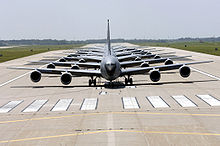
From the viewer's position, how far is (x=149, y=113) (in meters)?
19.1

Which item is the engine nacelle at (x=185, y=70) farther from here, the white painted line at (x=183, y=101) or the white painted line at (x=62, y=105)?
the white painted line at (x=62, y=105)

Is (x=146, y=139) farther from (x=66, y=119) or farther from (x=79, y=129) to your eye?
(x=66, y=119)

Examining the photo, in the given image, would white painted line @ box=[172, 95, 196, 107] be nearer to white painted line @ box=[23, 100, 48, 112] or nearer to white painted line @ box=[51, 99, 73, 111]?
white painted line @ box=[51, 99, 73, 111]

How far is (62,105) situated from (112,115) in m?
5.52

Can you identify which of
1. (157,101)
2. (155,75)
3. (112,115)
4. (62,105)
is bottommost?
(62,105)

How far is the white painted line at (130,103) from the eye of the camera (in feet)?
68.8

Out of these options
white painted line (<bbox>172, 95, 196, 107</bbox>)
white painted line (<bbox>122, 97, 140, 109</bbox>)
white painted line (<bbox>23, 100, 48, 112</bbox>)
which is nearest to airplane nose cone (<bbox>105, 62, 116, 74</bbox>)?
white painted line (<bbox>122, 97, 140, 109</bbox>)

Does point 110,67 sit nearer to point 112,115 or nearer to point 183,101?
point 183,101

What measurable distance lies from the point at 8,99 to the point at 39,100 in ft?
11.3

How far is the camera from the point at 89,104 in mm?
22328

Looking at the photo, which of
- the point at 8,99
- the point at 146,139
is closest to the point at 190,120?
the point at 146,139

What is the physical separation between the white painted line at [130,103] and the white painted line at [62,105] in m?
4.81

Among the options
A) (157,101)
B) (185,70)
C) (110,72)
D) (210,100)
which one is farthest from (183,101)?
(185,70)

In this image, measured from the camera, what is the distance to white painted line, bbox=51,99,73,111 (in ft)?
69.4
